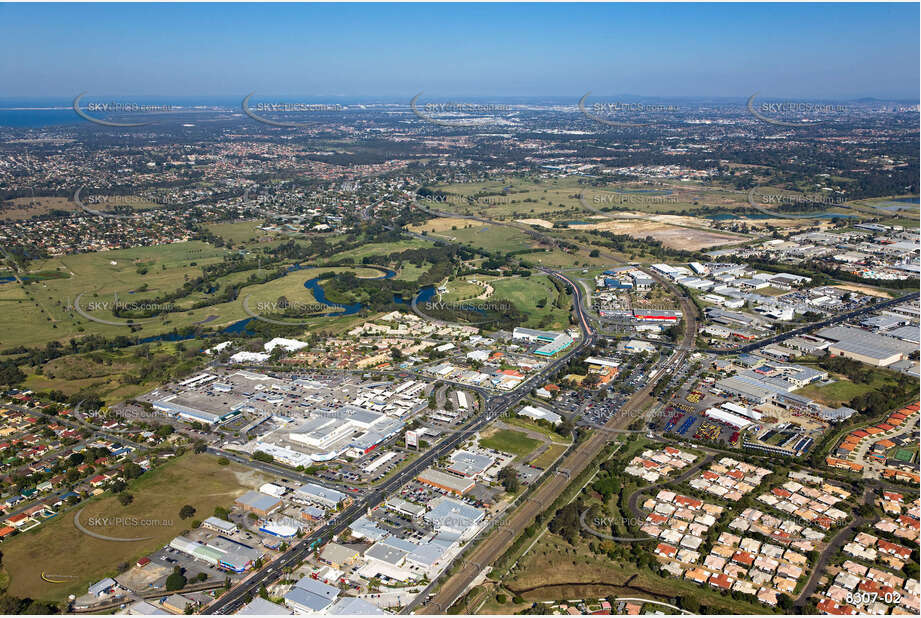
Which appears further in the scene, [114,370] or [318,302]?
[318,302]

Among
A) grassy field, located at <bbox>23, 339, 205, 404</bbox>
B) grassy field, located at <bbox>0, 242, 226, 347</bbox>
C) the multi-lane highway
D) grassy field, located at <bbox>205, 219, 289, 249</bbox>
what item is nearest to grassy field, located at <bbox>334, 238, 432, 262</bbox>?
grassy field, located at <bbox>205, 219, 289, 249</bbox>

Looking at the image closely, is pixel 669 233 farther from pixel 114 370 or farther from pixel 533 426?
pixel 114 370

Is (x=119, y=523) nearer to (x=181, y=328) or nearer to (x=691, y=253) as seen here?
(x=181, y=328)

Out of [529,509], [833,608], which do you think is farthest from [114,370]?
[833,608]

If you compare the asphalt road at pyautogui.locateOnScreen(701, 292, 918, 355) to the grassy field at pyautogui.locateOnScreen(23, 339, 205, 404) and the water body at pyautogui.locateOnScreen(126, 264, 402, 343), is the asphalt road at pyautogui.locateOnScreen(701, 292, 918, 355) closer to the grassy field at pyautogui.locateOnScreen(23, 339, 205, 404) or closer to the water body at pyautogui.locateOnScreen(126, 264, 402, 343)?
the water body at pyautogui.locateOnScreen(126, 264, 402, 343)

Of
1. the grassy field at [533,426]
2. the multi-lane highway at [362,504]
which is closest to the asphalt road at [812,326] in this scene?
the multi-lane highway at [362,504]

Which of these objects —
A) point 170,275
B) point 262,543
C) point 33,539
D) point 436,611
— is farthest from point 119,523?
point 170,275
